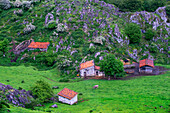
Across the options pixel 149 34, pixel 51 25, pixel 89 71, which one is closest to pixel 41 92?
pixel 89 71

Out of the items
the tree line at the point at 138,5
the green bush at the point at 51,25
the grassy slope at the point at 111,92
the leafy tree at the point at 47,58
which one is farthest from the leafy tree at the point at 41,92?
the tree line at the point at 138,5

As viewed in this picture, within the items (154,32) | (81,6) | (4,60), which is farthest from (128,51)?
(4,60)

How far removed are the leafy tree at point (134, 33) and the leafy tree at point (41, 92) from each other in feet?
223

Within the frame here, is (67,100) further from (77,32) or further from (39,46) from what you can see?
(77,32)

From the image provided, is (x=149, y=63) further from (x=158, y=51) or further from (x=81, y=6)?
(x=81, y=6)

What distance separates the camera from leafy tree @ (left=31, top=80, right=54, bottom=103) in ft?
171

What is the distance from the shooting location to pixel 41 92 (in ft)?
174

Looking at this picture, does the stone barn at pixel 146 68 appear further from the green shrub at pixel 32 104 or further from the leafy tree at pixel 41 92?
the green shrub at pixel 32 104

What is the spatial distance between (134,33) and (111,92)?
182ft

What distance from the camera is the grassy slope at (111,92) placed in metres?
46.7

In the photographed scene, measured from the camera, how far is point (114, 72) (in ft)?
250

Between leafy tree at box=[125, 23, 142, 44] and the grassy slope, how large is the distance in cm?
3223

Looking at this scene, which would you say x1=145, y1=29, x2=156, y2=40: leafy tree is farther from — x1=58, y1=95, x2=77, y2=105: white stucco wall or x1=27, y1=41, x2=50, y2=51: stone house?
x1=58, y1=95, x2=77, y2=105: white stucco wall

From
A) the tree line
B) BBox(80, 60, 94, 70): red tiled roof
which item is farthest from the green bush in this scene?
the tree line
